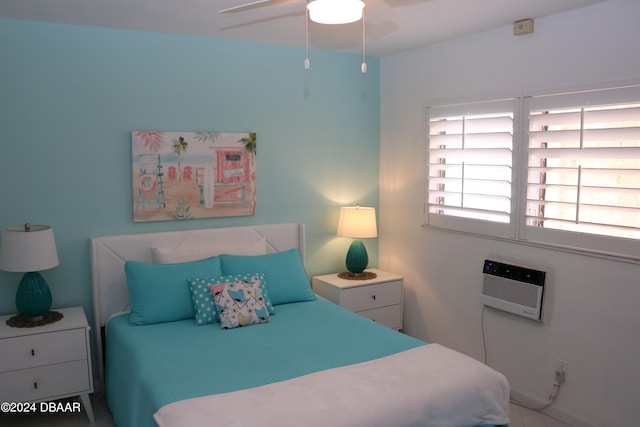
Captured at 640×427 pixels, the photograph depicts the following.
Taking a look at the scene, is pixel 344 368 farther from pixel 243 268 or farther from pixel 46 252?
pixel 46 252

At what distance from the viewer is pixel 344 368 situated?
8.41 ft

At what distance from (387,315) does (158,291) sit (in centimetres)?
186

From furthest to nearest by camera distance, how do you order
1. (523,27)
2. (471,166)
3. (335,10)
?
(471,166) → (523,27) → (335,10)

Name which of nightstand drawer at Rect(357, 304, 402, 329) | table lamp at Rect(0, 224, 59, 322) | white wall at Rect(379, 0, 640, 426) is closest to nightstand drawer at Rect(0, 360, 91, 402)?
table lamp at Rect(0, 224, 59, 322)

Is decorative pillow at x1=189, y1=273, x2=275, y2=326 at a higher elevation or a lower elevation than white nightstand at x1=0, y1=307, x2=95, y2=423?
higher

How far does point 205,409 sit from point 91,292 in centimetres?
176

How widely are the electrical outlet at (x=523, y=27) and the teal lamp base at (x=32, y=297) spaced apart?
326 centimetres

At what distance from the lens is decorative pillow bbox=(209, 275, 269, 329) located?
3195mm

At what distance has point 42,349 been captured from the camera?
10.00ft

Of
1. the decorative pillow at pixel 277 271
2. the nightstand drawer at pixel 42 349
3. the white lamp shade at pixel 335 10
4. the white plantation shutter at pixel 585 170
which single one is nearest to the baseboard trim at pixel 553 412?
the white plantation shutter at pixel 585 170

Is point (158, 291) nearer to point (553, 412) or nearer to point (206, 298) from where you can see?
point (206, 298)

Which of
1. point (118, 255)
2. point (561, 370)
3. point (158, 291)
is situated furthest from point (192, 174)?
point (561, 370)

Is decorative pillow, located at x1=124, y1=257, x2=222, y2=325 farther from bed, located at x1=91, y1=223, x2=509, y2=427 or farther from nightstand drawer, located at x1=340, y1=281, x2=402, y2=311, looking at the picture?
nightstand drawer, located at x1=340, y1=281, x2=402, y2=311

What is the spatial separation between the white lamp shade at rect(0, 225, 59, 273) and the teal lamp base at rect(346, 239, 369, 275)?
2.17 m
